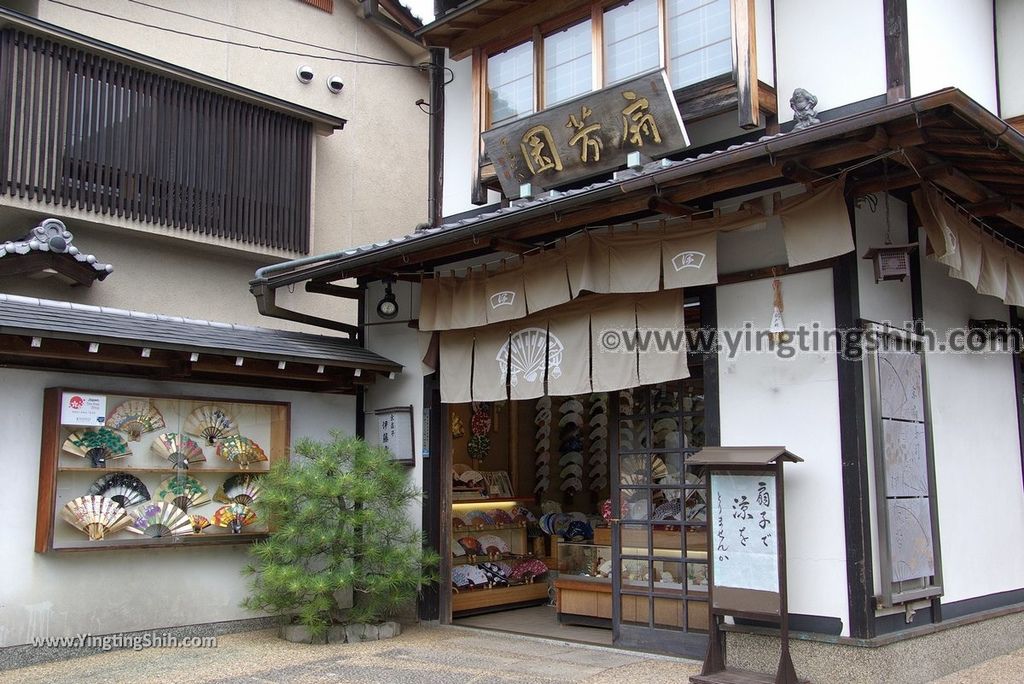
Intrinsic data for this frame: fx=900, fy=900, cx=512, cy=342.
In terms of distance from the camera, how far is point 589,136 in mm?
8922

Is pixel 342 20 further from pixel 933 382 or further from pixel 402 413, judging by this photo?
pixel 933 382

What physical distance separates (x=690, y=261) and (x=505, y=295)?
213 centimetres

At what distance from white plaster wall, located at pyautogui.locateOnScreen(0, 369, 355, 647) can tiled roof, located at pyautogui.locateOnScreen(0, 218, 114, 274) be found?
8.15 ft

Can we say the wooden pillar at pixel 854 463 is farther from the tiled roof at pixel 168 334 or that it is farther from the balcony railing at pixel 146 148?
the balcony railing at pixel 146 148

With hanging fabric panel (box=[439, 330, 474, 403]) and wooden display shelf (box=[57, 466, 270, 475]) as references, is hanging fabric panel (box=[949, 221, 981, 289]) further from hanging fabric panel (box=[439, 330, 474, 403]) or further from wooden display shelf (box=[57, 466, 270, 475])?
wooden display shelf (box=[57, 466, 270, 475])

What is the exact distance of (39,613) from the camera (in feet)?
26.6

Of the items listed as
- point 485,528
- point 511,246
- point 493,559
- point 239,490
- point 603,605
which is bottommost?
point 603,605

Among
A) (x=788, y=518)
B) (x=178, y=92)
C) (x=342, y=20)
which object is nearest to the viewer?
(x=788, y=518)

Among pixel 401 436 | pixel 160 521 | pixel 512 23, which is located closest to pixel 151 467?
pixel 160 521

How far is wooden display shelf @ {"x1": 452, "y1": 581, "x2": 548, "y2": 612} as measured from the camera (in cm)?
1054

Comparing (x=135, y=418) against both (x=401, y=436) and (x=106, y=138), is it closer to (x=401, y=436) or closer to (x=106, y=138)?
(x=401, y=436)

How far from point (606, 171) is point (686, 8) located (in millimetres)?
1714

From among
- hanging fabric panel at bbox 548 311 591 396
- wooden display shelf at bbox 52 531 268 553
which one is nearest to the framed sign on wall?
wooden display shelf at bbox 52 531 268 553

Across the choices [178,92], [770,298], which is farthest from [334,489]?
[178,92]
